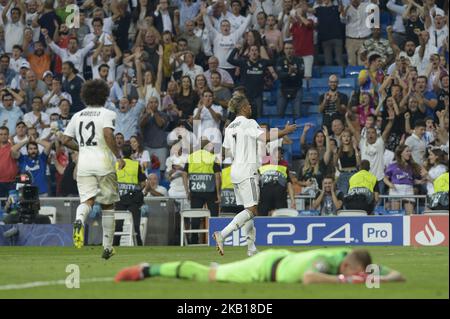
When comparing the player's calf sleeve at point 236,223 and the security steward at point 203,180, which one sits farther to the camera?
the security steward at point 203,180

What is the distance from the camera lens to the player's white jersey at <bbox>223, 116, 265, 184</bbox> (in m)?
19.4

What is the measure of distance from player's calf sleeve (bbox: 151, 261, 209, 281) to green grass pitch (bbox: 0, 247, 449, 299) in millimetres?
116

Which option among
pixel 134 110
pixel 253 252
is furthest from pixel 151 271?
pixel 134 110

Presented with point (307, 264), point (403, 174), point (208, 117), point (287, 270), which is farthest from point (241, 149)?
point (208, 117)

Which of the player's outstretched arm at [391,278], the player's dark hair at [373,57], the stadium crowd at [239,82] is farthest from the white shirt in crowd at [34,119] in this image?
the player's outstretched arm at [391,278]

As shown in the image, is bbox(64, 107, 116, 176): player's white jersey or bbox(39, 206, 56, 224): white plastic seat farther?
bbox(39, 206, 56, 224): white plastic seat

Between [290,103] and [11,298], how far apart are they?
1846 cm

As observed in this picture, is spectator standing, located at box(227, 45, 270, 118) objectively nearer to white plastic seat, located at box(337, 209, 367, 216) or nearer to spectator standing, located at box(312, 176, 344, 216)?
spectator standing, located at box(312, 176, 344, 216)

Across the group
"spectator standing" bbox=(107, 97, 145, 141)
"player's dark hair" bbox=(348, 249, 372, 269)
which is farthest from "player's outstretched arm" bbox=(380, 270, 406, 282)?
"spectator standing" bbox=(107, 97, 145, 141)

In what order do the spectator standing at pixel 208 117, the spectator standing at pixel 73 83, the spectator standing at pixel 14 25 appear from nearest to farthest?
the spectator standing at pixel 208 117 → the spectator standing at pixel 73 83 → the spectator standing at pixel 14 25

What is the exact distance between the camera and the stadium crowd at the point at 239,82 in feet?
89.1

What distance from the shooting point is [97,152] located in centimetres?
1809

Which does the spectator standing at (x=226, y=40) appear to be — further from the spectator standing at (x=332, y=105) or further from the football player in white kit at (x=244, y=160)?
the football player in white kit at (x=244, y=160)

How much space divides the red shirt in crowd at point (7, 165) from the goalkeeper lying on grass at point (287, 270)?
16108 mm
